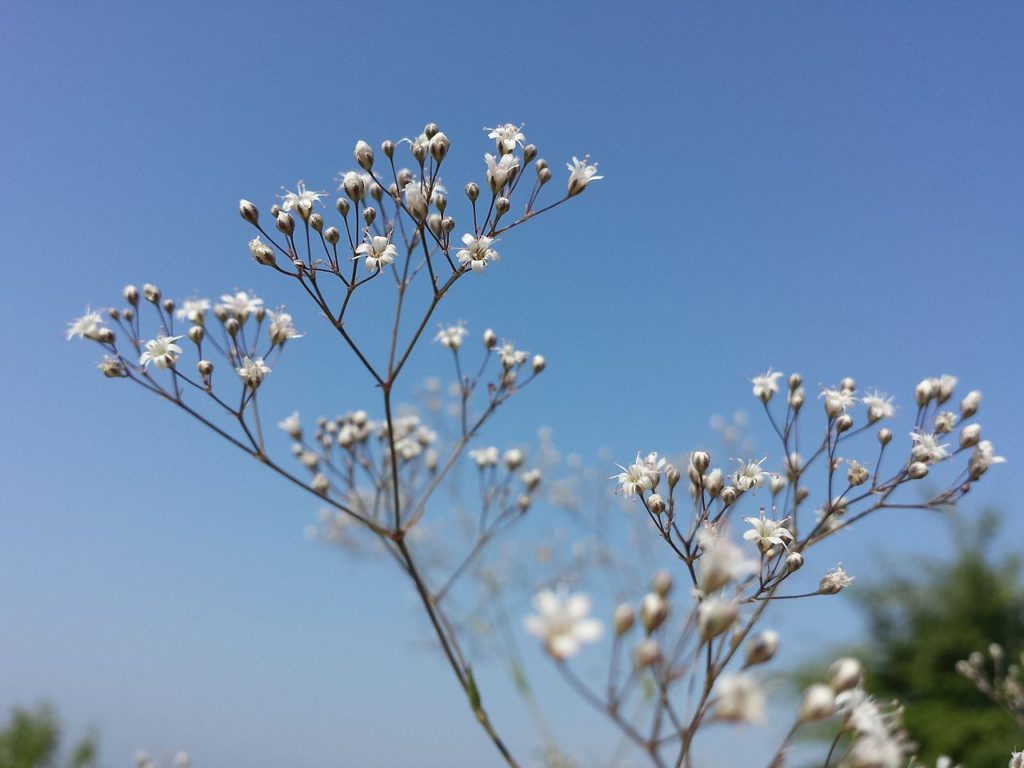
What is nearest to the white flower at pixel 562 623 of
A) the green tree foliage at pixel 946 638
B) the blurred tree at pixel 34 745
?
the green tree foliage at pixel 946 638

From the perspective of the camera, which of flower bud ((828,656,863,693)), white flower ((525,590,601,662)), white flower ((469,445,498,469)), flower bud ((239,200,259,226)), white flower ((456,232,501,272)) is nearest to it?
white flower ((525,590,601,662))

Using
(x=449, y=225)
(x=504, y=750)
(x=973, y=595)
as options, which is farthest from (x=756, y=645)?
(x=973, y=595)

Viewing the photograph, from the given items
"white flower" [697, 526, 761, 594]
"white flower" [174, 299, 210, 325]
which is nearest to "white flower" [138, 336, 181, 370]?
"white flower" [174, 299, 210, 325]

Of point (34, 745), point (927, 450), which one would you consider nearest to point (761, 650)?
point (927, 450)

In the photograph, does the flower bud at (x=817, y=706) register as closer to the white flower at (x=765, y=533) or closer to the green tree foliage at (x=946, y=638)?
the white flower at (x=765, y=533)

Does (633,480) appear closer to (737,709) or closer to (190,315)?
(737,709)

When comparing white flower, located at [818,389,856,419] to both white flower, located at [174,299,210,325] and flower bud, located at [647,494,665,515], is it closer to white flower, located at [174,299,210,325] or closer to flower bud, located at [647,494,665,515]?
flower bud, located at [647,494,665,515]
